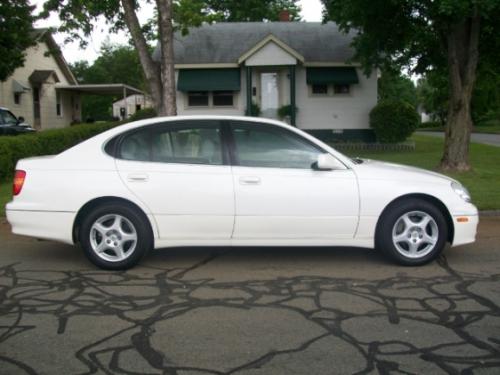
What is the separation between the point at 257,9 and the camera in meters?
41.5

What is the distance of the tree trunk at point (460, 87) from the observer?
13164 millimetres

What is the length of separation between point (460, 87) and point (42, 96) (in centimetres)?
2487

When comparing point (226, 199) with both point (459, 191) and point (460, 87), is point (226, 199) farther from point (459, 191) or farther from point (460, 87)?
point (460, 87)

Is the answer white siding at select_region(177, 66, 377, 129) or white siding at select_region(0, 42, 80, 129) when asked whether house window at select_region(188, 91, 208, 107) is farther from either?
white siding at select_region(0, 42, 80, 129)

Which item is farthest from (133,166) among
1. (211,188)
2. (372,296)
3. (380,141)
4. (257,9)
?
(257,9)

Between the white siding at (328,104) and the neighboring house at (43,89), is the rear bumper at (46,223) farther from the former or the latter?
the neighboring house at (43,89)

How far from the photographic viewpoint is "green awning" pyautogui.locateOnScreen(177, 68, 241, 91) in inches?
864

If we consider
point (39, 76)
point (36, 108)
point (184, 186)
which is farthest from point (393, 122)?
point (36, 108)

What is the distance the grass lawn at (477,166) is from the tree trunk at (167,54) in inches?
250

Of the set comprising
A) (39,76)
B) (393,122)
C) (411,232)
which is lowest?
(411,232)

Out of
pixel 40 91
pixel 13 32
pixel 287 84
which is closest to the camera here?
pixel 13 32

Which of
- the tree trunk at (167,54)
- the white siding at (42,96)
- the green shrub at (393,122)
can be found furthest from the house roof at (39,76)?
the tree trunk at (167,54)

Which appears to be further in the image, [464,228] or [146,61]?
[146,61]

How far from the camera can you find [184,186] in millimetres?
6027
